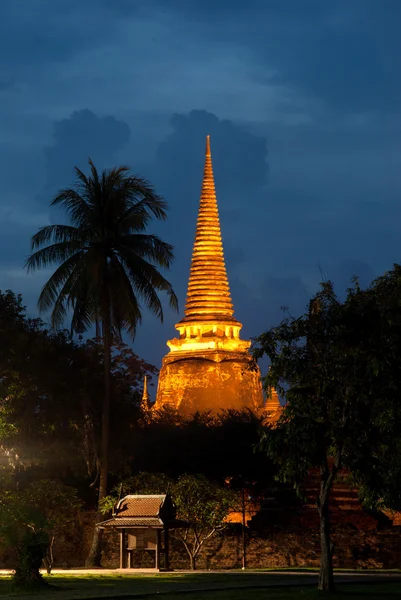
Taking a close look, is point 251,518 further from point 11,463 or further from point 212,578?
point 212,578

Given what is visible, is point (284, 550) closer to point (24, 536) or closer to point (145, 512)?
point (145, 512)

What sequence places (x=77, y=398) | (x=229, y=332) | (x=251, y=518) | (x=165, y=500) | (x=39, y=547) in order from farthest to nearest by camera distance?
(x=229, y=332) < (x=251, y=518) < (x=77, y=398) < (x=165, y=500) < (x=39, y=547)

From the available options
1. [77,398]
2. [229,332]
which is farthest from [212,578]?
[229,332]

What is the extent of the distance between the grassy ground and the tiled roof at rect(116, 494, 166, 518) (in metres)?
4.01

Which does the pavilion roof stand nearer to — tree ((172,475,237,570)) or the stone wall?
tree ((172,475,237,570))

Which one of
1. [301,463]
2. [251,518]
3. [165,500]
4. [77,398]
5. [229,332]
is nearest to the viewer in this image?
[301,463]

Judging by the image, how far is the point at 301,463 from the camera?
34375mm

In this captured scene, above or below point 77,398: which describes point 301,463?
below

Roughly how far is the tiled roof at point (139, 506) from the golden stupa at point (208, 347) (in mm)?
40560

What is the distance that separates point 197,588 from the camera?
118ft

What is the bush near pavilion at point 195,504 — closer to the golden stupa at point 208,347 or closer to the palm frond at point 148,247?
the palm frond at point 148,247

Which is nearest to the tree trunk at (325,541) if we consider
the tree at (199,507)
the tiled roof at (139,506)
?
the tiled roof at (139,506)

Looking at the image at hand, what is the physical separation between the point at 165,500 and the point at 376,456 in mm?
14666

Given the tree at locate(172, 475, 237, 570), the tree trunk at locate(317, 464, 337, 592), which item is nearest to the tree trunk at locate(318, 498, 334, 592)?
the tree trunk at locate(317, 464, 337, 592)
